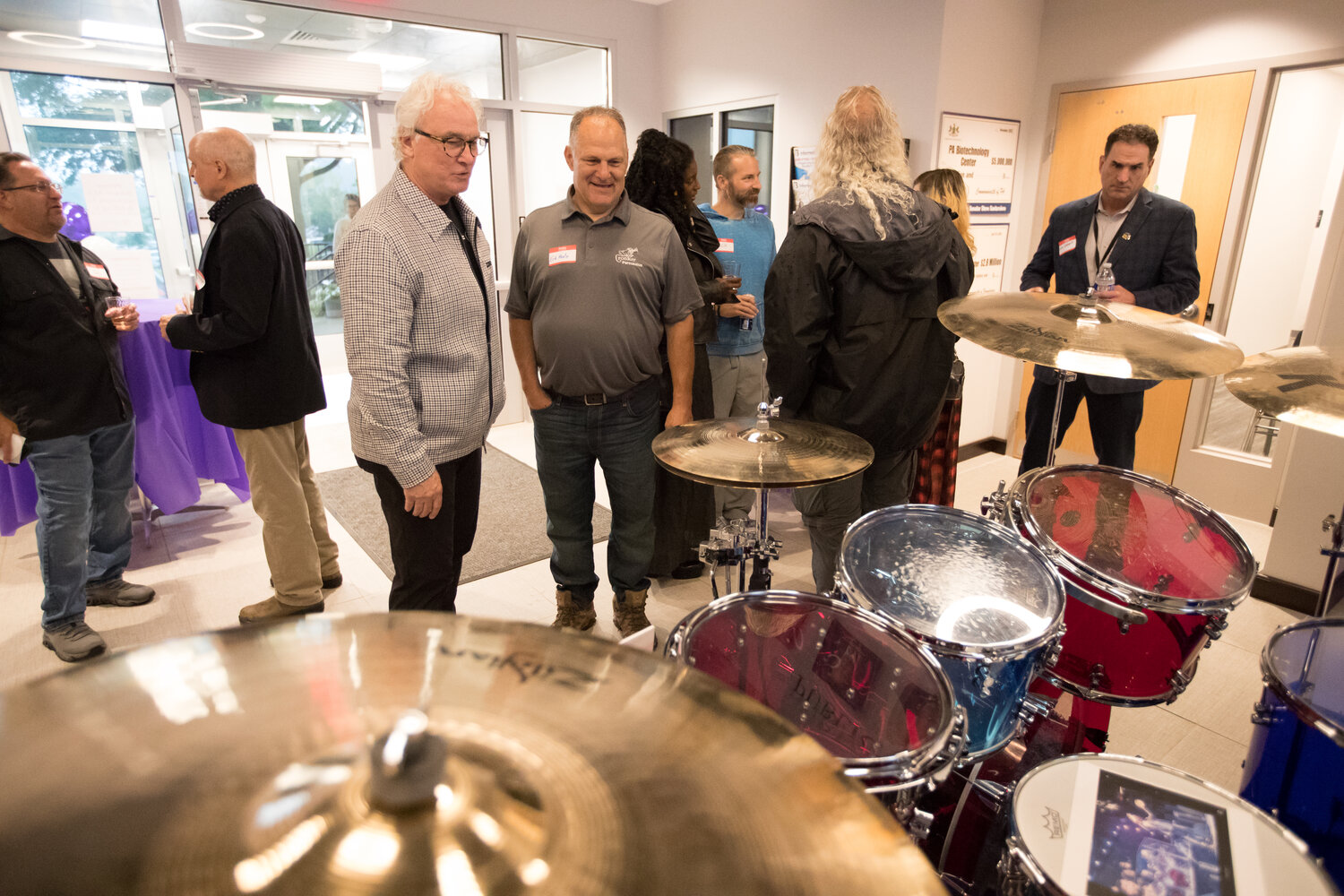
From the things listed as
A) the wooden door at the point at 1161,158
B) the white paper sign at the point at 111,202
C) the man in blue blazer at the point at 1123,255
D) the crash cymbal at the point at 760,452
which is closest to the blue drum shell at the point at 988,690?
the crash cymbal at the point at 760,452

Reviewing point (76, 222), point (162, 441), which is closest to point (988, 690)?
point (162, 441)

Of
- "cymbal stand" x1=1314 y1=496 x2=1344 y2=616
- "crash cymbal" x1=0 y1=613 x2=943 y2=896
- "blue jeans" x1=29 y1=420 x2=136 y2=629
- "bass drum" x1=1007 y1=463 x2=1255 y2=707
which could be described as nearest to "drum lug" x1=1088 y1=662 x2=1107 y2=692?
"bass drum" x1=1007 y1=463 x2=1255 y2=707

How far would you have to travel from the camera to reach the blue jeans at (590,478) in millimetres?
2170

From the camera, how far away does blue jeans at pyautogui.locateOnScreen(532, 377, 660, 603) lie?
217 cm

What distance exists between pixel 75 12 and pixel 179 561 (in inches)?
110

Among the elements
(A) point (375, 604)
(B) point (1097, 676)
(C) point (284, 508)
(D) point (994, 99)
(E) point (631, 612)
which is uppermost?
(D) point (994, 99)

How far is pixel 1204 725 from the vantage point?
2.04m

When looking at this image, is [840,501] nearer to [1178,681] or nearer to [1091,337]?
[1091,337]

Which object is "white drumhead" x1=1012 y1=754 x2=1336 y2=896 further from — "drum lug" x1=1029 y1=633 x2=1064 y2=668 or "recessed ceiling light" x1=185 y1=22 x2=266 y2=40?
"recessed ceiling light" x1=185 y1=22 x2=266 y2=40

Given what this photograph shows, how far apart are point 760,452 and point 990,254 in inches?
125

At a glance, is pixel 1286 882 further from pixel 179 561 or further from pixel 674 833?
pixel 179 561

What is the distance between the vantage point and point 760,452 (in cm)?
153

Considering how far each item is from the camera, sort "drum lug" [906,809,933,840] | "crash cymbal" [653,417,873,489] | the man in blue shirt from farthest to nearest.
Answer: the man in blue shirt → "crash cymbal" [653,417,873,489] → "drum lug" [906,809,933,840]

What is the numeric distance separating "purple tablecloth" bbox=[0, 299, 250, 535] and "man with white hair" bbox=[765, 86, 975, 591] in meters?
2.52
